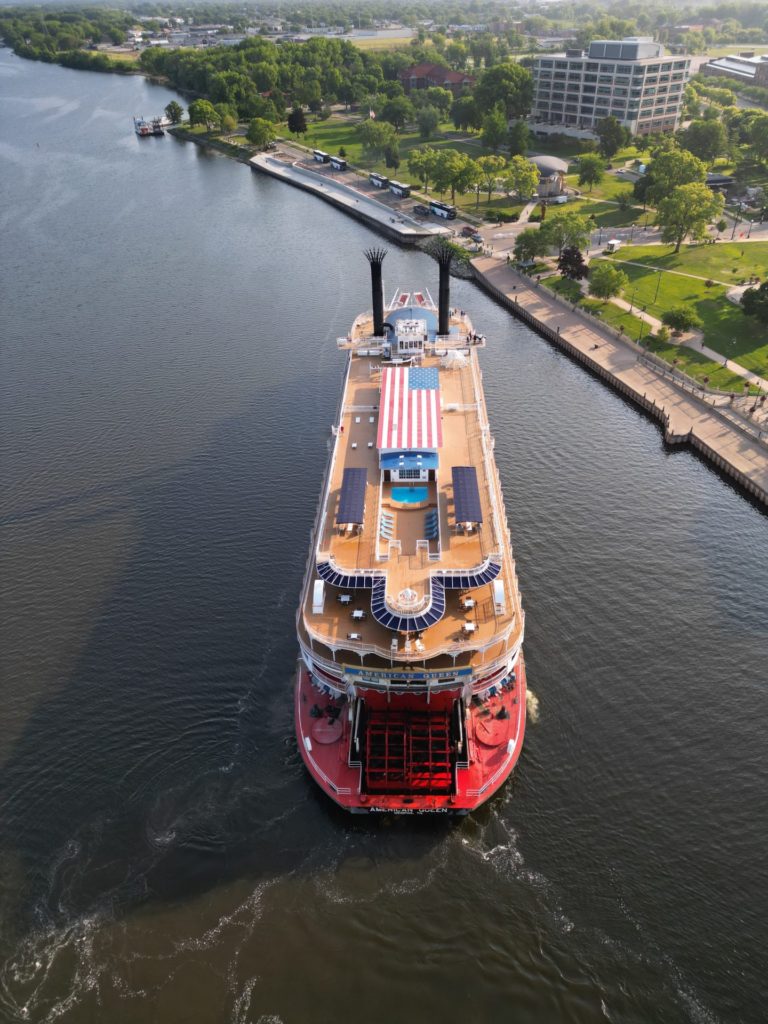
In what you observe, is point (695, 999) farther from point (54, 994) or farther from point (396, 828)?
point (54, 994)

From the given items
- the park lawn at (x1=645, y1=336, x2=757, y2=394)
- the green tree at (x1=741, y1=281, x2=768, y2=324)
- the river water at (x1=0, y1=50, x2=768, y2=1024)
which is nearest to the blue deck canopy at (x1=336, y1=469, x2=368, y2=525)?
the river water at (x1=0, y1=50, x2=768, y2=1024)

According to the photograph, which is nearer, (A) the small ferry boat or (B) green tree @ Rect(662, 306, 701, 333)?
(A) the small ferry boat

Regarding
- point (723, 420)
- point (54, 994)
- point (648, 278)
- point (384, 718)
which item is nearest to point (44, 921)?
point (54, 994)

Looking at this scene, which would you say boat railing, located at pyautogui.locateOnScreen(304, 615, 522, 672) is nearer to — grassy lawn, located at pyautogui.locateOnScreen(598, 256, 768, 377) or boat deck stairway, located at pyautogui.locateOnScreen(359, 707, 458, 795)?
boat deck stairway, located at pyautogui.locateOnScreen(359, 707, 458, 795)

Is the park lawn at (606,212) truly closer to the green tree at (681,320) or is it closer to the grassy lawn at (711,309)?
the grassy lawn at (711,309)

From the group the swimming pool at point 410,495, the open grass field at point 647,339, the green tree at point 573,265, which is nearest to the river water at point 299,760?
the open grass field at point 647,339

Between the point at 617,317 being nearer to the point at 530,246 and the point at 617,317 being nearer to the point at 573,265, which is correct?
the point at 573,265
